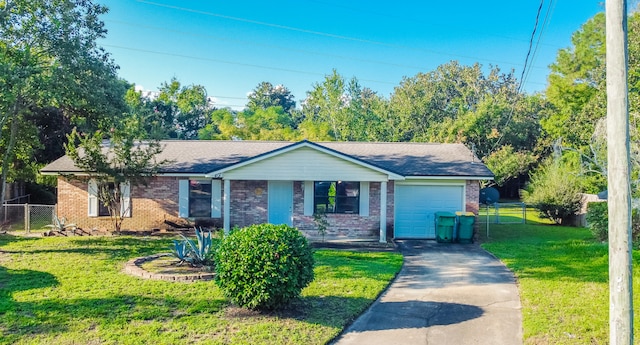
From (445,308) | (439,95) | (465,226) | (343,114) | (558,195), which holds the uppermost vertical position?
(439,95)

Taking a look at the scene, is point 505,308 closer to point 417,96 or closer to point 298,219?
point 298,219

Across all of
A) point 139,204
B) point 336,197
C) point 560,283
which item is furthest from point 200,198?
point 560,283

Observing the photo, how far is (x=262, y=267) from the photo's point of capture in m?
7.09

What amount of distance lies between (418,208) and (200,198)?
8.01m

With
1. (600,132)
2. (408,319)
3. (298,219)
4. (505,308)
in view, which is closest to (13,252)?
(298,219)

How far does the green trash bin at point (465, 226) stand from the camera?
15336 millimetres

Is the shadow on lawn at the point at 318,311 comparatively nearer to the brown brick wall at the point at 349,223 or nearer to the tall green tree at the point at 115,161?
the brown brick wall at the point at 349,223

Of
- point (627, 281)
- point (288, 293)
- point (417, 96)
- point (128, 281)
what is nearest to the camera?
point (627, 281)

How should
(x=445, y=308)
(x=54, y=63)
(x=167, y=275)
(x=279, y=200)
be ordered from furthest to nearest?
(x=279, y=200), (x=54, y=63), (x=167, y=275), (x=445, y=308)

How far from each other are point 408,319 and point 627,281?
3.52m

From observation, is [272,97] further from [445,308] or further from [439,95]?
[445,308]

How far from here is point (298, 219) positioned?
16438 mm

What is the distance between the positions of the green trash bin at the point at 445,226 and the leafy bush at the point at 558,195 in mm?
8004

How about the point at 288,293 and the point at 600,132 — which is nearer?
the point at 288,293
